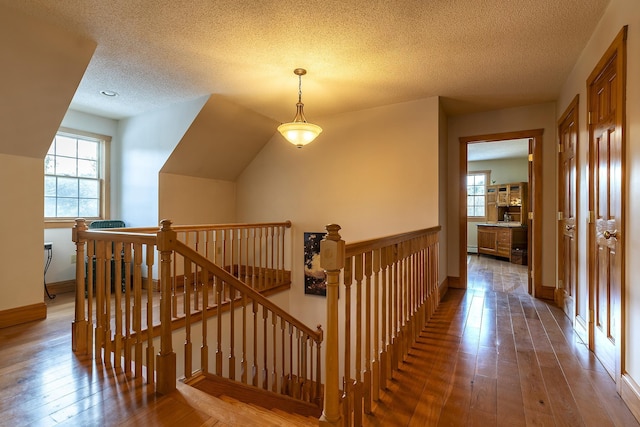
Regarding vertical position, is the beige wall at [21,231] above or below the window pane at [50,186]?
below

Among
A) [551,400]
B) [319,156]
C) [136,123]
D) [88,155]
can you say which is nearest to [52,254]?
[88,155]

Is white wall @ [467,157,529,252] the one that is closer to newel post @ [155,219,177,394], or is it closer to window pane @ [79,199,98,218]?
newel post @ [155,219,177,394]

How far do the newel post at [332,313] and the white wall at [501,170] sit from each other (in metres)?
8.44

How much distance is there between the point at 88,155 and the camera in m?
4.76

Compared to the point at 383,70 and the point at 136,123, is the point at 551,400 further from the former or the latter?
the point at 136,123

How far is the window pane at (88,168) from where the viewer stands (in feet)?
15.3

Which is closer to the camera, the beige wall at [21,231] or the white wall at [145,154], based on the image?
the beige wall at [21,231]

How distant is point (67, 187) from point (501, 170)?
947cm

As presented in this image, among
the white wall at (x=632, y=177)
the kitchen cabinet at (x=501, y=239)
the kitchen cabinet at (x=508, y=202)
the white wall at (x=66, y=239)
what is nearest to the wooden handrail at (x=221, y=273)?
the white wall at (x=632, y=177)

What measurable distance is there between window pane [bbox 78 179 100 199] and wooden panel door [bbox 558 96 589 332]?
632 cm

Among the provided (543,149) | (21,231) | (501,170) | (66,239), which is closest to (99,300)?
(21,231)

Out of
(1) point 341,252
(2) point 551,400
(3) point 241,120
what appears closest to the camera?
(1) point 341,252

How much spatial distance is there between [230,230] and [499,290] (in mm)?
3931

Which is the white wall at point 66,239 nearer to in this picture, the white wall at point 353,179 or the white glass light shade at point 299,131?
the white wall at point 353,179
